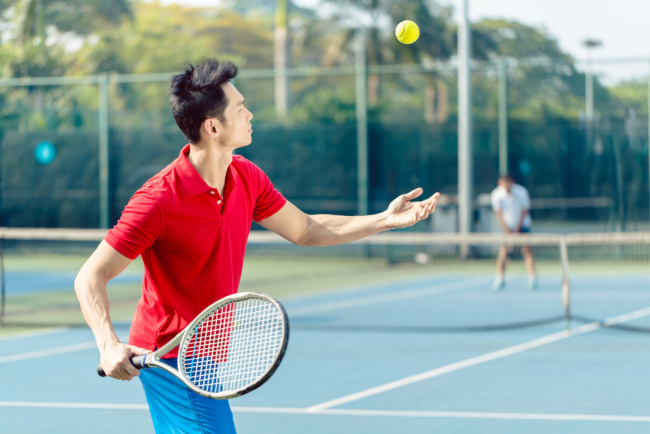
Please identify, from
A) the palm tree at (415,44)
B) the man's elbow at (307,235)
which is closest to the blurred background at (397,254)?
the man's elbow at (307,235)

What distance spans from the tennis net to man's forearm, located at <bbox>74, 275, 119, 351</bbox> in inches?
238

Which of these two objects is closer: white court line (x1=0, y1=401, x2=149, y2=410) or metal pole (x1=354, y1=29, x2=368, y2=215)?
white court line (x1=0, y1=401, x2=149, y2=410)

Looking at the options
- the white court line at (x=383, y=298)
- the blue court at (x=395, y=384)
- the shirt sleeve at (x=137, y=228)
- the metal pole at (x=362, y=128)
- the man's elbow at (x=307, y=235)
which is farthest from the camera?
the metal pole at (x=362, y=128)

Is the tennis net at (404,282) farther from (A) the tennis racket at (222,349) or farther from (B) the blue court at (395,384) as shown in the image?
(A) the tennis racket at (222,349)

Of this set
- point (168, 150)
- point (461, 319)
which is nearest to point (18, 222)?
point (168, 150)

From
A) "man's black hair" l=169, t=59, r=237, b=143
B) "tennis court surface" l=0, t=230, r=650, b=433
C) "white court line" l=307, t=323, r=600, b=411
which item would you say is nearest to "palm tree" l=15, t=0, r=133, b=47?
"tennis court surface" l=0, t=230, r=650, b=433

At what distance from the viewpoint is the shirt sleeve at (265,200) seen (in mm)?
3344

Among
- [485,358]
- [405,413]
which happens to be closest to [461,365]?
[485,358]

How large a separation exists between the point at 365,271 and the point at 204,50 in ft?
137

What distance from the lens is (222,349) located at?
9.82 feet

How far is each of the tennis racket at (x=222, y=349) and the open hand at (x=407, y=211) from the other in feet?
1.78

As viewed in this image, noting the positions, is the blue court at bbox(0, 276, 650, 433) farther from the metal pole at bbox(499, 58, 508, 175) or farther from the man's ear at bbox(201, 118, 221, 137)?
the metal pole at bbox(499, 58, 508, 175)

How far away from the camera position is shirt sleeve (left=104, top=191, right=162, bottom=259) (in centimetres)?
282

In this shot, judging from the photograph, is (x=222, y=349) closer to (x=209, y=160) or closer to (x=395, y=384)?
(x=209, y=160)
